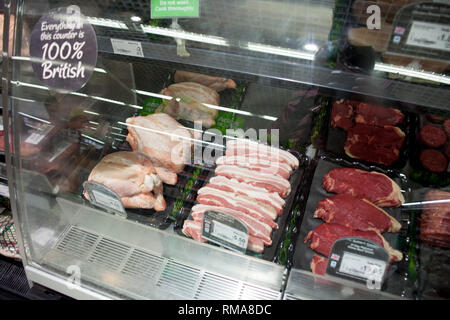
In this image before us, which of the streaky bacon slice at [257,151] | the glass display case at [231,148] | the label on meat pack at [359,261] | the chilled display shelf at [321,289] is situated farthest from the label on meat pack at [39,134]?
the label on meat pack at [359,261]

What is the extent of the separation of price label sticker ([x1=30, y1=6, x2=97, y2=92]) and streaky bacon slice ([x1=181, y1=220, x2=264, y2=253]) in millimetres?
817

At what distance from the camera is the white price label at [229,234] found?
4.93 feet

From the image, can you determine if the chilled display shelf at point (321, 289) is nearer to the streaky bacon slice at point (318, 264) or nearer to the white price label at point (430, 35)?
the streaky bacon slice at point (318, 264)

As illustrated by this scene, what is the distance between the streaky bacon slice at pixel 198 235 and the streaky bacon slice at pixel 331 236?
240 millimetres

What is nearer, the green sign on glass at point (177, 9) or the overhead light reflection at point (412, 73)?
the overhead light reflection at point (412, 73)

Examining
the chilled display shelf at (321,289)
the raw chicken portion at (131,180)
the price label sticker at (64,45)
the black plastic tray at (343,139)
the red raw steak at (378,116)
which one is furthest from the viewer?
the red raw steak at (378,116)

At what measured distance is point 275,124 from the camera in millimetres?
2197

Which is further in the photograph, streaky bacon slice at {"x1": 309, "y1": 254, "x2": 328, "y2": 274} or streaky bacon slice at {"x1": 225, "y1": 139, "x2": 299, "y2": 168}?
streaky bacon slice at {"x1": 225, "y1": 139, "x2": 299, "y2": 168}

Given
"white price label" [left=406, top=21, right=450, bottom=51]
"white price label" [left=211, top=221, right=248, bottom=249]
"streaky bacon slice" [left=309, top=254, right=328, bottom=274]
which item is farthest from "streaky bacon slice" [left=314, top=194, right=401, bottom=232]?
"white price label" [left=406, top=21, right=450, bottom=51]

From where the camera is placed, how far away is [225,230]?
5.08 feet

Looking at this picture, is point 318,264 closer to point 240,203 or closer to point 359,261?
point 359,261

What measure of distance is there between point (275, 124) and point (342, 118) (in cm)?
48

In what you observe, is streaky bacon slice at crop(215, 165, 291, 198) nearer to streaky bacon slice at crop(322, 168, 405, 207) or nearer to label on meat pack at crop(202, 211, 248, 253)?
streaky bacon slice at crop(322, 168, 405, 207)

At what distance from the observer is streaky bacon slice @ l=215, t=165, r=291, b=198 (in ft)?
6.48
